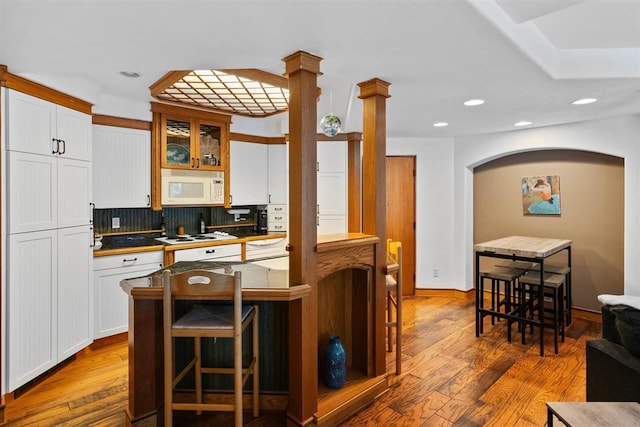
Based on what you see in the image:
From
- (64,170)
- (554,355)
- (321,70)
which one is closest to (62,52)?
(64,170)

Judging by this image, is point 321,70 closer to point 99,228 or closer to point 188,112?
point 188,112

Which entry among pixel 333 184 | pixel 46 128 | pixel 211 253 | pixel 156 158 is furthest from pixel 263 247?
pixel 46 128

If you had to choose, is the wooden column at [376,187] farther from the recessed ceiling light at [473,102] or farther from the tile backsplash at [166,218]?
the tile backsplash at [166,218]

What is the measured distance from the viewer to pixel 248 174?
16.1 ft

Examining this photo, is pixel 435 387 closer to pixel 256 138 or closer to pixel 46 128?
pixel 46 128

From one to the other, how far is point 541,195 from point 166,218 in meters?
4.70

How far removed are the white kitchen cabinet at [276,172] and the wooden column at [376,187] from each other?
2.55 m

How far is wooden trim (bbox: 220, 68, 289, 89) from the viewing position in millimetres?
2787

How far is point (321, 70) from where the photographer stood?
2387 mm

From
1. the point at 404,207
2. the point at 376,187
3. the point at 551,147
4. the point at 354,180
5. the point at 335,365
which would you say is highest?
the point at 551,147

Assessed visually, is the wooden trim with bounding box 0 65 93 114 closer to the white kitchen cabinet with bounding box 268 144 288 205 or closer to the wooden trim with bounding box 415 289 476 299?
the white kitchen cabinet with bounding box 268 144 288 205

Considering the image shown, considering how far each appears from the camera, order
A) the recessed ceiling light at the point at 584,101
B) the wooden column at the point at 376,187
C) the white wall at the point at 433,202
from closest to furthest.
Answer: the wooden column at the point at 376,187 → the recessed ceiling light at the point at 584,101 → the white wall at the point at 433,202

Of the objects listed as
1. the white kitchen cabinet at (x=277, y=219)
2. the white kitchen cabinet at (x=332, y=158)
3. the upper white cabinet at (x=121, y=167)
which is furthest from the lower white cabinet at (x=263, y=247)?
the upper white cabinet at (x=121, y=167)

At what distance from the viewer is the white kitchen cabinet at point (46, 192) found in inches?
98.2
